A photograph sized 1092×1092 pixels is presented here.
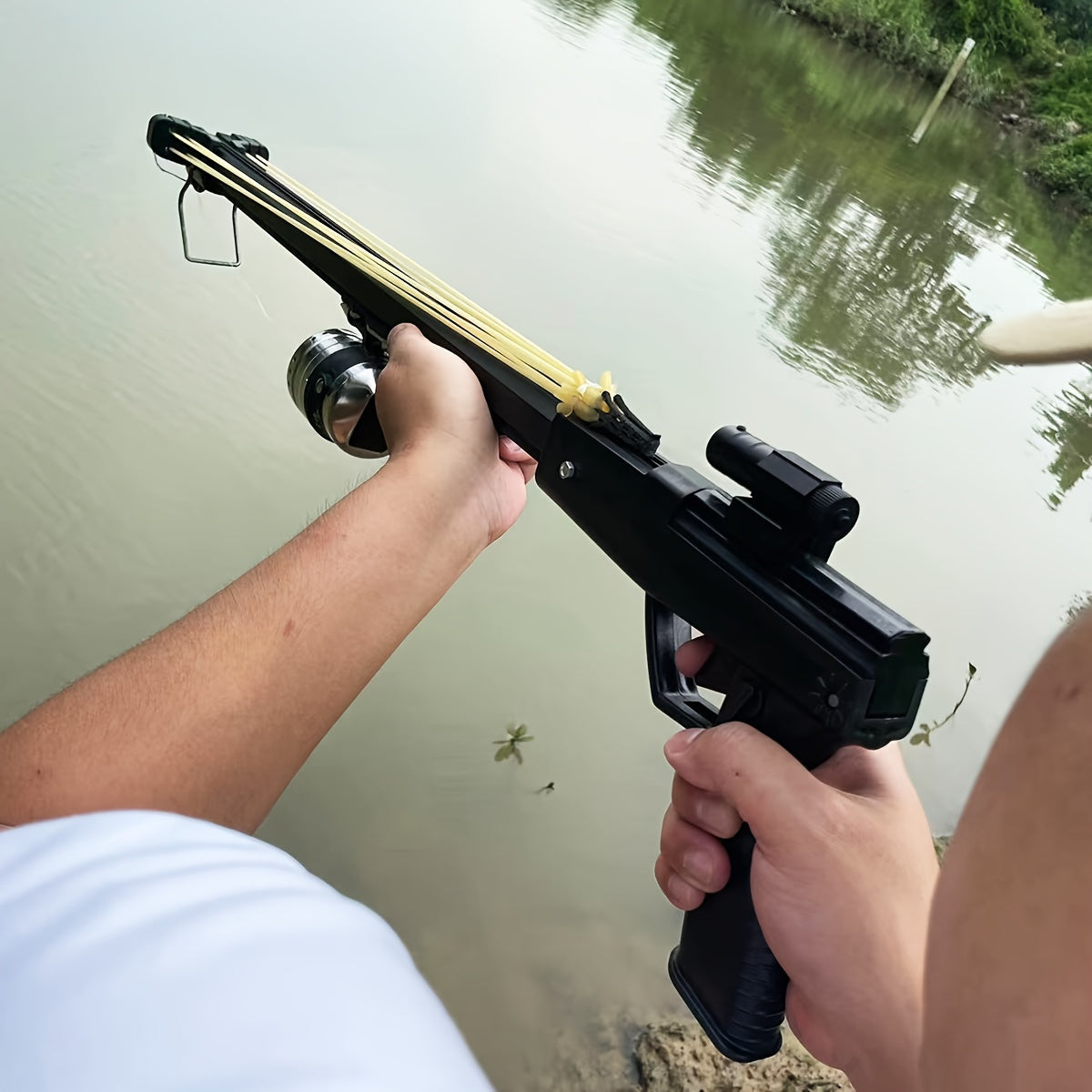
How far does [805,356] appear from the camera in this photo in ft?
6.90

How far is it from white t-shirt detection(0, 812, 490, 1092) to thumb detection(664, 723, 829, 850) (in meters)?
0.28

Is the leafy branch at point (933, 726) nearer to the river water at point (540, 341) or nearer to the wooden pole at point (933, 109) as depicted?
the river water at point (540, 341)

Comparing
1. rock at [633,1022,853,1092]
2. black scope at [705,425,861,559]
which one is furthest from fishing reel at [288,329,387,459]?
rock at [633,1022,853,1092]

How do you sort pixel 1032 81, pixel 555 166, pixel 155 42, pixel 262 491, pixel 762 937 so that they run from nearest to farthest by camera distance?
pixel 762 937 < pixel 262 491 < pixel 155 42 < pixel 555 166 < pixel 1032 81

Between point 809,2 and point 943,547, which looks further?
point 809,2

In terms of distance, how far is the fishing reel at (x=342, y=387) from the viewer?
0.93 m

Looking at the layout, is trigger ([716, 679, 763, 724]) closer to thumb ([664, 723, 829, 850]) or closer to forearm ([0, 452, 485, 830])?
thumb ([664, 723, 829, 850])

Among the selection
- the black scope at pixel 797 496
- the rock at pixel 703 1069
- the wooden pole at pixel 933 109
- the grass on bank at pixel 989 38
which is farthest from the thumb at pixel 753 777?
the grass on bank at pixel 989 38

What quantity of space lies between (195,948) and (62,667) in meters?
0.96

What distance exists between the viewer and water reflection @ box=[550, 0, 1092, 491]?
7.29ft

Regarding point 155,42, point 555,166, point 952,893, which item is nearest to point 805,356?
point 555,166

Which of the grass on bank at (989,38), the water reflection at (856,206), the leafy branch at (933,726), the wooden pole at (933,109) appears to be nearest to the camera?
the leafy branch at (933,726)

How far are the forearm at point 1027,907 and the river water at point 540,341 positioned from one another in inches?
29.2

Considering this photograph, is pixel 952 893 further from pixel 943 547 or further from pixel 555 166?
pixel 555 166
